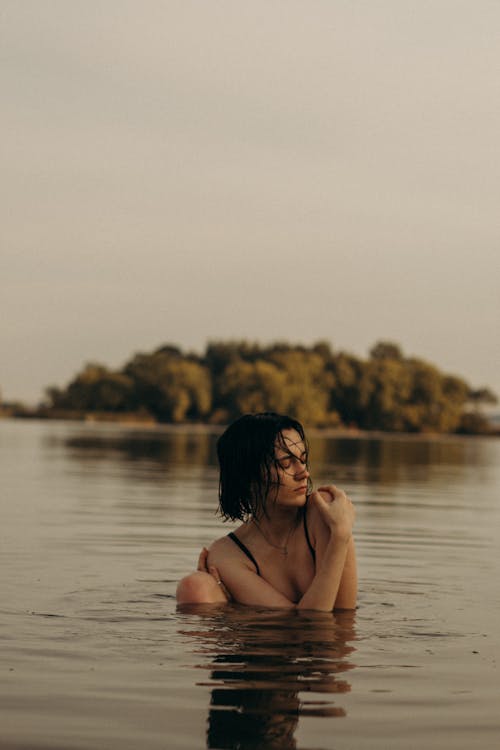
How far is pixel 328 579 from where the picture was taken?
22.9 ft

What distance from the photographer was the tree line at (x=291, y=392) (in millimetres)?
125938

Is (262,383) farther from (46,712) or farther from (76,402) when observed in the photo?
(46,712)

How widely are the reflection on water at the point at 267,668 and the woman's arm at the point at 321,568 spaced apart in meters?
0.09

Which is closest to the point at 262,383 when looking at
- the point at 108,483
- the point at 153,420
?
the point at 153,420

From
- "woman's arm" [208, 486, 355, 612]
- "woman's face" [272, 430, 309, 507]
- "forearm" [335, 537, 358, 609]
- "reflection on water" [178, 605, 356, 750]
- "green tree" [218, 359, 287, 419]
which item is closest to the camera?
"reflection on water" [178, 605, 356, 750]

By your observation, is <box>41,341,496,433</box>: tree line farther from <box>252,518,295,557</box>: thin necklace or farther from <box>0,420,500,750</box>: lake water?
<box>252,518,295,557</box>: thin necklace

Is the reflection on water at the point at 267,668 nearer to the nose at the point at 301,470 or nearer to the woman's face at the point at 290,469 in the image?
the woman's face at the point at 290,469

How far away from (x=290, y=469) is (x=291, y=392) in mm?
117946

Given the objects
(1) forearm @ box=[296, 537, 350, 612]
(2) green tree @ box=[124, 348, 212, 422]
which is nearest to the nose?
(1) forearm @ box=[296, 537, 350, 612]

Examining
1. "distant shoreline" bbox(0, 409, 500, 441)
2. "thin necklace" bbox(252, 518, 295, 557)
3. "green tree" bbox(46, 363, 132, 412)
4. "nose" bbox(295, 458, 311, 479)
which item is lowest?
"distant shoreline" bbox(0, 409, 500, 441)

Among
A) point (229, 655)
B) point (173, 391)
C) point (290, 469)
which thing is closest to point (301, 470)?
point (290, 469)

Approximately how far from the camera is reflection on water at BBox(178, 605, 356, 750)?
4.69 metres

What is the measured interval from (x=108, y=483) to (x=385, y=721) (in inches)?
671

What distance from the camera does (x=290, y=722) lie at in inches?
187
